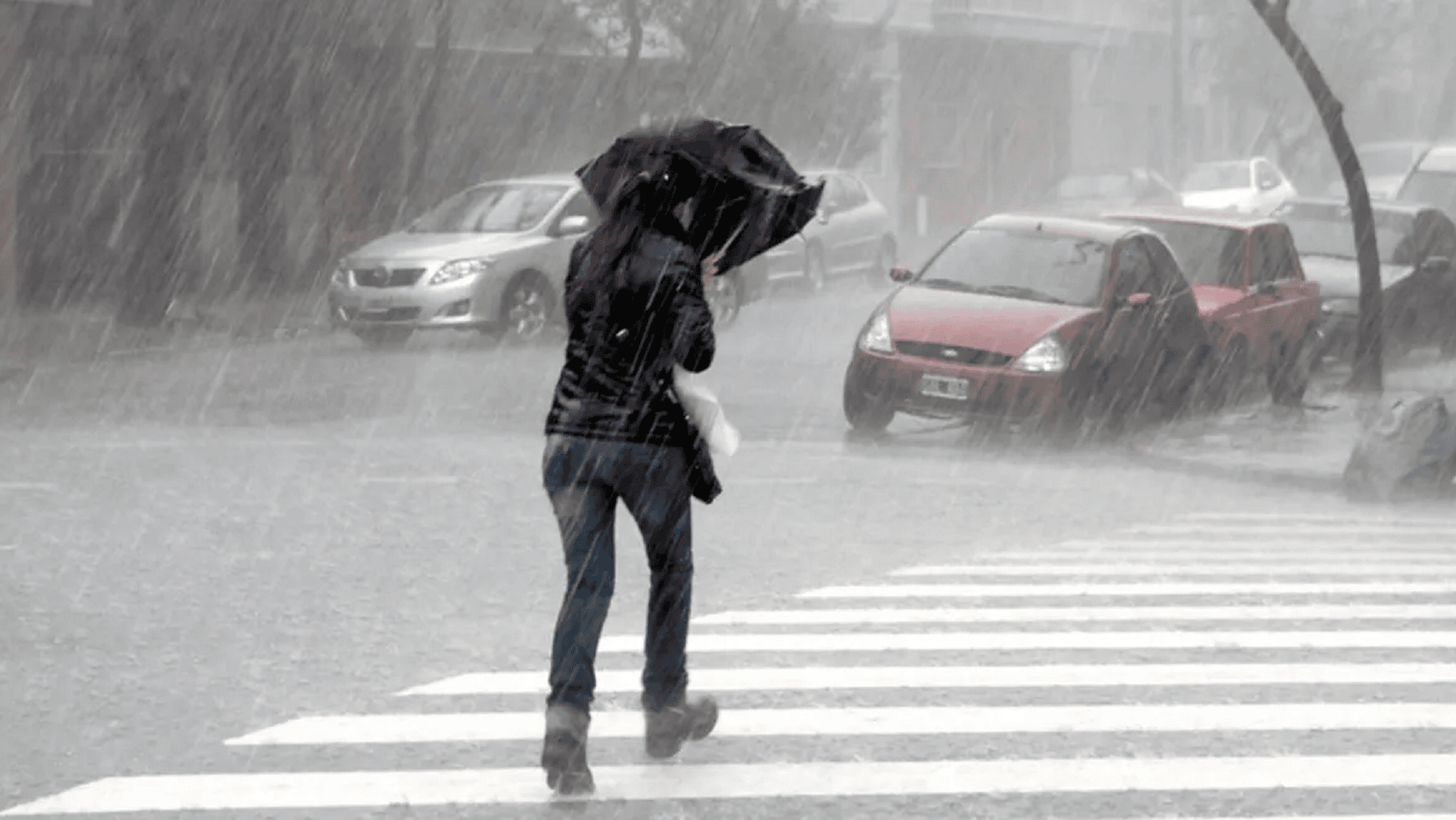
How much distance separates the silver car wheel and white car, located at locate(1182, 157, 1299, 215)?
18550 mm

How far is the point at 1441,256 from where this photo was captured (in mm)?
21000

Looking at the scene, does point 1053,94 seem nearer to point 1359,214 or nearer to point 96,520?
point 1359,214

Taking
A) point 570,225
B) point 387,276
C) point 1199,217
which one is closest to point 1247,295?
point 1199,217

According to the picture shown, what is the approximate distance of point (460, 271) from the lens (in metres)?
20.3

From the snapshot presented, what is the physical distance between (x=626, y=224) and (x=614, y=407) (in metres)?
0.47

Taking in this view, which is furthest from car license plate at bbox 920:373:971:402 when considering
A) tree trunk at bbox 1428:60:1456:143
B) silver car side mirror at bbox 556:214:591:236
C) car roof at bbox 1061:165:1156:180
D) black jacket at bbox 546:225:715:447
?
tree trunk at bbox 1428:60:1456:143

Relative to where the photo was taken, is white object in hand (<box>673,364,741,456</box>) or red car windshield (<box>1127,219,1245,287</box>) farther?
red car windshield (<box>1127,219,1245,287</box>)

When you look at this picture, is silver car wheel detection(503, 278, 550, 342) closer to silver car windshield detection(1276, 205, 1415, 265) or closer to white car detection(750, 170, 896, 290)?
white car detection(750, 170, 896, 290)

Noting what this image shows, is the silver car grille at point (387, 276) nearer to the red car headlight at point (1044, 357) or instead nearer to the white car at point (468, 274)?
the white car at point (468, 274)

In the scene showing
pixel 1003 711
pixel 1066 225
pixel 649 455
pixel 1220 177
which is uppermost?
pixel 649 455

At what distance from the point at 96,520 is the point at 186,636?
2.79 metres

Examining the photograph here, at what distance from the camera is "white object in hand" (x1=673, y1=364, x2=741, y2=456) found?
5488 millimetres

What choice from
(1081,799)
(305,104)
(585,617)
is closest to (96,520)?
(585,617)

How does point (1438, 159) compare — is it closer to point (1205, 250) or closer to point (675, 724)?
point (1205, 250)
